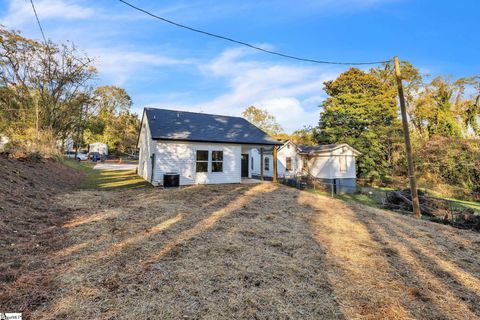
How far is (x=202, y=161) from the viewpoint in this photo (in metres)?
13.4

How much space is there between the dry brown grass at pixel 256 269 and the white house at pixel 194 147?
5.96 metres

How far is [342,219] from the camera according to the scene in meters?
7.18

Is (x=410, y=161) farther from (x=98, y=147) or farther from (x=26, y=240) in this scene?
(x=98, y=147)

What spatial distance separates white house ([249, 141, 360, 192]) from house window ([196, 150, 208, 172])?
7.12 m

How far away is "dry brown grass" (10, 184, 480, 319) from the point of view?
2.65m

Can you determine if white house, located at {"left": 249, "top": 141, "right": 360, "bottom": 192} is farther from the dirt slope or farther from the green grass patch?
the dirt slope

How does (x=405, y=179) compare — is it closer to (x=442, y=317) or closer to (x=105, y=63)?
(x=442, y=317)

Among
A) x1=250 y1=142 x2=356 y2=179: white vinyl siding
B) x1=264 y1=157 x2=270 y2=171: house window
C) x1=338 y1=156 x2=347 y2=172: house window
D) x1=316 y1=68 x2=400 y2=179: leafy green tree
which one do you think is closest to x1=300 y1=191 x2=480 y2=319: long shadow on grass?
x1=250 y1=142 x2=356 y2=179: white vinyl siding

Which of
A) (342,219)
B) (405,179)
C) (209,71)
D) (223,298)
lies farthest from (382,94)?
(223,298)

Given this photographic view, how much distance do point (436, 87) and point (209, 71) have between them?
24631 mm

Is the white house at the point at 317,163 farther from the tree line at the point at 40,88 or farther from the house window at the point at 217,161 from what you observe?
the tree line at the point at 40,88

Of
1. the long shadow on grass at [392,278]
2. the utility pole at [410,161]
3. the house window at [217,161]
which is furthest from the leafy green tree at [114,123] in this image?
the long shadow on grass at [392,278]

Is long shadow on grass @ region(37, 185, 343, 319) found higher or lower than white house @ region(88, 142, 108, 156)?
lower

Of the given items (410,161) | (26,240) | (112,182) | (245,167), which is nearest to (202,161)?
(245,167)
